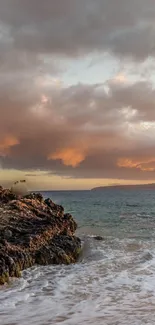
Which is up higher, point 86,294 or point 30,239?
point 30,239

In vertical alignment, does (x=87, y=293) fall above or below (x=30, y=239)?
below

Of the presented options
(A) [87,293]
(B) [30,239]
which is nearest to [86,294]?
(A) [87,293]

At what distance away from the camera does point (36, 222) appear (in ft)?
73.5

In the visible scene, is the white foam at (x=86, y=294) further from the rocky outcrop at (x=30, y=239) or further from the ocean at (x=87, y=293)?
the rocky outcrop at (x=30, y=239)

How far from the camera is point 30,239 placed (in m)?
18.5

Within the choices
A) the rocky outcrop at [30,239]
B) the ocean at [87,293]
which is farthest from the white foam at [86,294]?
the rocky outcrop at [30,239]

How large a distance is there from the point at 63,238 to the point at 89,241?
5.96 m

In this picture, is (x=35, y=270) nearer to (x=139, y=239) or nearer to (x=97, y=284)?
(x=97, y=284)

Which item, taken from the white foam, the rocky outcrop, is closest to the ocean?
the white foam

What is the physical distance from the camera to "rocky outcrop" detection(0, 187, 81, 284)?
635 inches

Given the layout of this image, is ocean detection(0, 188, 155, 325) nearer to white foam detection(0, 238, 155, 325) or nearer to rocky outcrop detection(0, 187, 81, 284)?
white foam detection(0, 238, 155, 325)

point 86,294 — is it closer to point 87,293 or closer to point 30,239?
point 87,293

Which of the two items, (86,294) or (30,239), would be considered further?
(30,239)

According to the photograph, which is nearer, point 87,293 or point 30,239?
point 87,293
